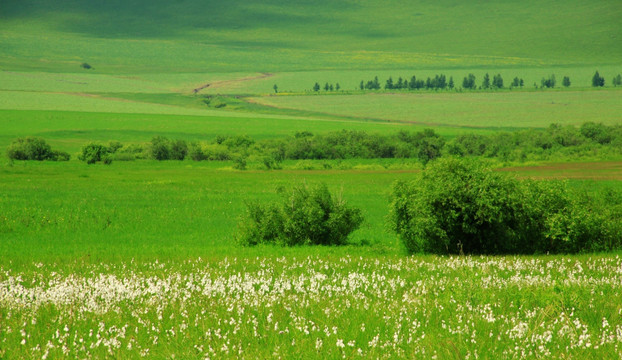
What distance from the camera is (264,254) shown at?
19922 millimetres

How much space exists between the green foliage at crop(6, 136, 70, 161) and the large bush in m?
75.8

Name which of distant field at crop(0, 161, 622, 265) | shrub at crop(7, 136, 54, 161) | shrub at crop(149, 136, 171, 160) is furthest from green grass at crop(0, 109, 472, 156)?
distant field at crop(0, 161, 622, 265)

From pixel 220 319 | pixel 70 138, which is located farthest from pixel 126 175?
pixel 70 138

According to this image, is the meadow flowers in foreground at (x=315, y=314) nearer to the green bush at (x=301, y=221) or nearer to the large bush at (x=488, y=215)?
the large bush at (x=488, y=215)

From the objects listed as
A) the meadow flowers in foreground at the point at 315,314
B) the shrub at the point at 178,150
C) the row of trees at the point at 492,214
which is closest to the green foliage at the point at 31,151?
the shrub at the point at 178,150

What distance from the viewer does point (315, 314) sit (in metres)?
10.8

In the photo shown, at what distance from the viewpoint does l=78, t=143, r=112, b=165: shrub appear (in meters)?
84.1

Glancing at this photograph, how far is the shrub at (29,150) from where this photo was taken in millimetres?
85625

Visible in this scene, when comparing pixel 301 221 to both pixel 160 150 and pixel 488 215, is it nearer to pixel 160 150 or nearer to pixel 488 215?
pixel 488 215

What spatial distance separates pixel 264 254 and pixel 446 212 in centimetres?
550

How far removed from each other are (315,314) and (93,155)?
258 feet

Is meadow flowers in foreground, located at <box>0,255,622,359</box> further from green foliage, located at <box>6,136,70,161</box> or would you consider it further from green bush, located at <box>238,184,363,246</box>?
green foliage, located at <box>6,136,70,161</box>

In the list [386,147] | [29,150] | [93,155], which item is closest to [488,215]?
[93,155]

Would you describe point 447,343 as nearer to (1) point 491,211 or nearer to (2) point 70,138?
(1) point 491,211
